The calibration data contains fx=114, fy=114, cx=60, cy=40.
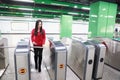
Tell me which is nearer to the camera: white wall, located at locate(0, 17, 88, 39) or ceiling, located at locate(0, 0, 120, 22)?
ceiling, located at locate(0, 0, 120, 22)

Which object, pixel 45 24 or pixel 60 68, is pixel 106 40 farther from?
pixel 45 24

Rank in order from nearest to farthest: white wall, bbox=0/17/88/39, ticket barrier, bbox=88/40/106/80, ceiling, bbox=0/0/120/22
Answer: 1. ticket barrier, bbox=88/40/106/80
2. ceiling, bbox=0/0/120/22
3. white wall, bbox=0/17/88/39

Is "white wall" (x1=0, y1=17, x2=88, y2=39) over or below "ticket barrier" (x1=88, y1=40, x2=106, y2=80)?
over

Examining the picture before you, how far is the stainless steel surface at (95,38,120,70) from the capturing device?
140 inches

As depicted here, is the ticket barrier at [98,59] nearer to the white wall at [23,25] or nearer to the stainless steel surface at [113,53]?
the stainless steel surface at [113,53]

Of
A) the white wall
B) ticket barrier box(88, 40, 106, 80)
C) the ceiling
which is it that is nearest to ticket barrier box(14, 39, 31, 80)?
ticket barrier box(88, 40, 106, 80)

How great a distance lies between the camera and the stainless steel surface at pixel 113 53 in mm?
3551

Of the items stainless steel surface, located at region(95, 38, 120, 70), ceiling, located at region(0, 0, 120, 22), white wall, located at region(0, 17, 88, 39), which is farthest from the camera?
white wall, located at region(0, 17, 88, 39)

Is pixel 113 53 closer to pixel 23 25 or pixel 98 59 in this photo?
pixel 98 59

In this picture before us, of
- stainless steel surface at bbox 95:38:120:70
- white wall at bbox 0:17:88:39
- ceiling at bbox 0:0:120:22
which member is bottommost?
stainless steel surface at bbox 95:38:120:70

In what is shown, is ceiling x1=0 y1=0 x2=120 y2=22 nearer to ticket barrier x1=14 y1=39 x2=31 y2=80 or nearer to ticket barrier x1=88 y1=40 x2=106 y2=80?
ticket barrier x1=88 y1=40 x2=106 y2=80

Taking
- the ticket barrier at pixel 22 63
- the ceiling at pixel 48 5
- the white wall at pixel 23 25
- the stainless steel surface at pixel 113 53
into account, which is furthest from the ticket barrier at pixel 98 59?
the white wall at pixel 23 25

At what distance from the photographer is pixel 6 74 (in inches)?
119

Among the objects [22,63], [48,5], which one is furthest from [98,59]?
[48,5]
